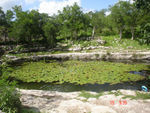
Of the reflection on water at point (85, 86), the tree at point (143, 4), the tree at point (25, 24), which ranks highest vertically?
the tree at point (25, 24)

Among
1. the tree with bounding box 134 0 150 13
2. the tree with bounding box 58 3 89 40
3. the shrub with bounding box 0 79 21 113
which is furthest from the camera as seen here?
the tree with bounding box 58 3 89 40

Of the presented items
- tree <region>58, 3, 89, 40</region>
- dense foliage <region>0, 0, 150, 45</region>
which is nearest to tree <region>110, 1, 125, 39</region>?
dense foliage <region>0, 0, 150, 45</region>

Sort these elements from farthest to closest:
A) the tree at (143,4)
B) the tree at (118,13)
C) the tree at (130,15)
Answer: the tree at (118,13) < the tree at (130,15) < the tree at (143,4)

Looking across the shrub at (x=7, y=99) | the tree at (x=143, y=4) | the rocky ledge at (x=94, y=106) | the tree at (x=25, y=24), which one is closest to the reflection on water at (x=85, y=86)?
the rocky ledge at (x=94, y=106)

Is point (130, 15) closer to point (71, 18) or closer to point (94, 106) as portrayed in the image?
point (71, 18)

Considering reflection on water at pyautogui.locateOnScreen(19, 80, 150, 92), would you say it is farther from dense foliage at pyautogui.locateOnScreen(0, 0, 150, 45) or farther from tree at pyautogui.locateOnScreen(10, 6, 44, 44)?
tree at pyautogui.locateOnScreen(10, 6, 44, 44)

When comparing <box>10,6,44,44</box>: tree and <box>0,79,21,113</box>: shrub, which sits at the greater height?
<box>10,6,44,44</box>: tree

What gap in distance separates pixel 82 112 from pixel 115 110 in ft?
5.62

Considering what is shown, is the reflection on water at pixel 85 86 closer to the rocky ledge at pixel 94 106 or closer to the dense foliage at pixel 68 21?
the rocky ledge at pixel 94 106

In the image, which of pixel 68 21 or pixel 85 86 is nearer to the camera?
pixel 85 86

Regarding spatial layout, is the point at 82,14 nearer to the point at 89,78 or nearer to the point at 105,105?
the point at 89,78

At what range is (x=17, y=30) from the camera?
3438 centimetres

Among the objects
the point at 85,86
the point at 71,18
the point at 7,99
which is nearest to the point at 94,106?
the point at 7,99

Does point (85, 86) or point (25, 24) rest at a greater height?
point (25, 24)
